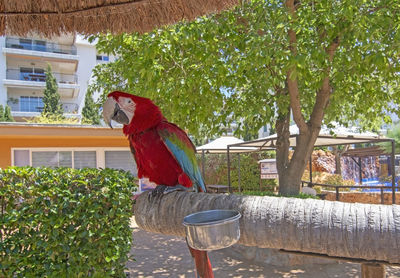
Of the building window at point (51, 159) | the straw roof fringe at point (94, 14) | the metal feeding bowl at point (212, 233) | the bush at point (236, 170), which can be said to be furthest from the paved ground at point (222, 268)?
the bush at point (236, 170)

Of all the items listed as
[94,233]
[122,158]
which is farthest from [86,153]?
[94,233]

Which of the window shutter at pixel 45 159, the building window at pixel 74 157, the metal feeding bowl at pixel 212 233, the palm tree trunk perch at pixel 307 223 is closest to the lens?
the metal feeding bowl at pixel 212 233

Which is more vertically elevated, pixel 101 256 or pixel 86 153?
pixel 86 153

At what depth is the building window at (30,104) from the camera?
104ft

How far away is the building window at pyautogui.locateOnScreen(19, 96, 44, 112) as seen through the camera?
1251 inches

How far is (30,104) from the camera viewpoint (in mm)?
32469

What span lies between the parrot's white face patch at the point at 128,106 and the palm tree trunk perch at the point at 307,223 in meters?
0.77

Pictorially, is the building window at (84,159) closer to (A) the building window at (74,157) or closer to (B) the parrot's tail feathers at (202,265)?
(A) the building window at (74,157)

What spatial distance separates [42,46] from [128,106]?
3471 cm

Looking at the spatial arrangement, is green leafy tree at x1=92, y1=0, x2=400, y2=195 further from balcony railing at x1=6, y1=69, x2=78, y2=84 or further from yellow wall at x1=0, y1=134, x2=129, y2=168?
balcony railing at x1=6, y1=69, x2=78, y2=84

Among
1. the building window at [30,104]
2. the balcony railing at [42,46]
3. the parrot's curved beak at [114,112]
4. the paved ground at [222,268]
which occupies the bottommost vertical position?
the paved ground at [222,268]

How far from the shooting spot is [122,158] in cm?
1265

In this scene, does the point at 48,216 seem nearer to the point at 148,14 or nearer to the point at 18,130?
the point at 148,14

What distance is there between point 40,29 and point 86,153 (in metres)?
9.41
